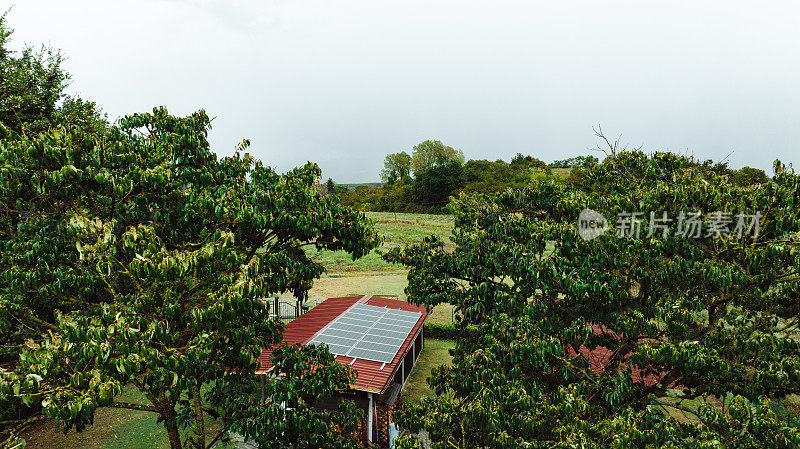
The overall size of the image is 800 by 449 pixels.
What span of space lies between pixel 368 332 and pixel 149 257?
11.7m

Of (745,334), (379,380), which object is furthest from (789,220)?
(379,380)

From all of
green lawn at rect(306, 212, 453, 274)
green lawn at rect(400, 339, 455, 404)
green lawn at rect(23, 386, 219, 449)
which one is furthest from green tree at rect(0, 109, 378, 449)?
green lawn at rect(306, 212, 453, 274)

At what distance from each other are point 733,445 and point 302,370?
7.16 m

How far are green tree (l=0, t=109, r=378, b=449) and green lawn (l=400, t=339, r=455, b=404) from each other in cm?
1017

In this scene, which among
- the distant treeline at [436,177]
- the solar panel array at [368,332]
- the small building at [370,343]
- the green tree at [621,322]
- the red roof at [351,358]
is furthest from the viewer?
the distant treeline at [436,177]

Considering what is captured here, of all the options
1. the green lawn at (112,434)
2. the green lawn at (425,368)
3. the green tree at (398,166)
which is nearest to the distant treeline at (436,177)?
the green tree at (398,166)

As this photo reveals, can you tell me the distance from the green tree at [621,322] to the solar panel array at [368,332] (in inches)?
169

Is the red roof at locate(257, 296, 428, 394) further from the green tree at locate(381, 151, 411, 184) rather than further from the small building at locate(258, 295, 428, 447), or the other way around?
the green tree at locate(381, 151, 411, 184)

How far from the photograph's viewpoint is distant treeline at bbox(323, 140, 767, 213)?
90.6 m

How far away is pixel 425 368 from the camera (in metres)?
20.8

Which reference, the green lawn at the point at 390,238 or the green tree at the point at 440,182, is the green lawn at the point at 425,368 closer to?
the green lawn at the point at 390,238

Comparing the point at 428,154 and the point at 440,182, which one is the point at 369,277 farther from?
the point at 428,154

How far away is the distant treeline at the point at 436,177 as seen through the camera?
90.6 m

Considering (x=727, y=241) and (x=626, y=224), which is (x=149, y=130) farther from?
(x=727, y=241)
